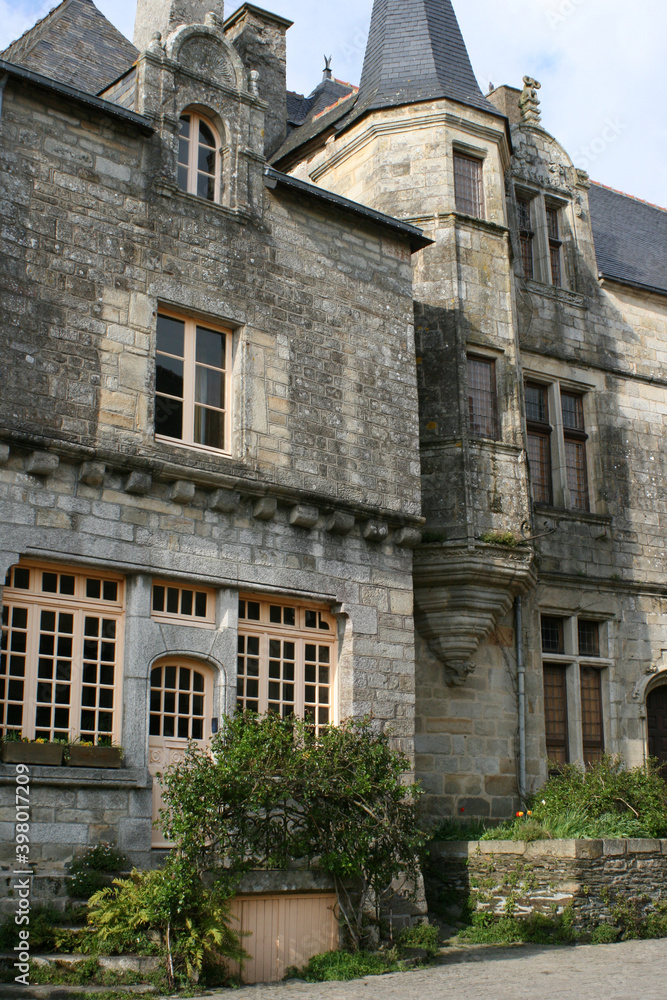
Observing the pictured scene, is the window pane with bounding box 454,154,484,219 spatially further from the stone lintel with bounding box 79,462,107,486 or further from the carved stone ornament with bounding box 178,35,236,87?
the stone lintel with bounding box 79,462,107,486

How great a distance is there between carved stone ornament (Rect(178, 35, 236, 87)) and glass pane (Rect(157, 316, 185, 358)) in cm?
280

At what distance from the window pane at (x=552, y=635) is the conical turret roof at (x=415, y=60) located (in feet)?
22.9

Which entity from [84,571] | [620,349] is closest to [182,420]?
[84,571]

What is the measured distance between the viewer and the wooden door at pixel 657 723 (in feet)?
50.7

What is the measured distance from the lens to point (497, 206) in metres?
14.7

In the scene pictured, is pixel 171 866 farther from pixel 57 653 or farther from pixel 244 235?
pixel 244 235

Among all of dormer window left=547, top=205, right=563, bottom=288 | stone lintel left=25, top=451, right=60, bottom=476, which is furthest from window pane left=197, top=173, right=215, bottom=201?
dormer window left=547, top=205, right=563, bottom=288

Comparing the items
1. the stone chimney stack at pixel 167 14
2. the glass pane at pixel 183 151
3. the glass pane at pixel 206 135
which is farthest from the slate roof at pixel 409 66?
the glass pane at pixel 183 151

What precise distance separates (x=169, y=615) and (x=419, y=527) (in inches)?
126

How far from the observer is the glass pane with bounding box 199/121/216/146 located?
38.2 ft

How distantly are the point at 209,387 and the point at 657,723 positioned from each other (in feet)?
28.5

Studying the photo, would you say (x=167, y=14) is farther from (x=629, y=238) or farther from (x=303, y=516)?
(x=629, y=238)

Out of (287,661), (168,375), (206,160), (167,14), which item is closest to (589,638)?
(287,661)

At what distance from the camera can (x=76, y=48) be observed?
14.0m
